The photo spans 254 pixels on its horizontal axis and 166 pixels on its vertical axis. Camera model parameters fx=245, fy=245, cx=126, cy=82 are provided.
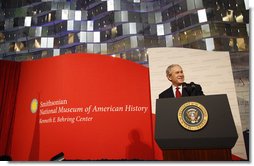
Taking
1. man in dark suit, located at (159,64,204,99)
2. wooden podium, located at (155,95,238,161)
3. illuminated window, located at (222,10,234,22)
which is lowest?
wooden podium, located at (155,95,238,161)

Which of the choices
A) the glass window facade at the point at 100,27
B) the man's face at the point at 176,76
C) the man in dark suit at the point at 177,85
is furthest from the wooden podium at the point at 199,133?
the glass window facade at the point at 100,27

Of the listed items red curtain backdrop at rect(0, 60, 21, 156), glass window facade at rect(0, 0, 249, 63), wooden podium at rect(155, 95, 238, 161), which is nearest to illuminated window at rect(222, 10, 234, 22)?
glass window facade at rect(0, 0, 249, 63)

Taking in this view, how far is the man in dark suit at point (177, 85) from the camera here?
2.91 metres

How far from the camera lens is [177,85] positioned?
308 centimetres

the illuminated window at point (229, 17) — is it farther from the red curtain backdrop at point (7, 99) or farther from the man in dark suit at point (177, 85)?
the red curtain backdrop at point (7, 99)

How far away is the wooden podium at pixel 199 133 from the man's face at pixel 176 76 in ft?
2.88

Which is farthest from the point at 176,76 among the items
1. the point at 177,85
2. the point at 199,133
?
the point at 199,133

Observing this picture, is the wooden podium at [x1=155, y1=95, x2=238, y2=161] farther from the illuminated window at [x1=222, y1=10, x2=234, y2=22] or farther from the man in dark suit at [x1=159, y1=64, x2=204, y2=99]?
the illuminated window at [x1=222, y1=10, x2=234, y2=22]

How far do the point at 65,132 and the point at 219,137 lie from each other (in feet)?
6.68

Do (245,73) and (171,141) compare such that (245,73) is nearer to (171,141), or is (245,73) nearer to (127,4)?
(171,141)

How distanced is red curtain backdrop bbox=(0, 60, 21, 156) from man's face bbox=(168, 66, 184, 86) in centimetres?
235

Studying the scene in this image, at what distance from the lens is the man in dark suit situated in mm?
2912

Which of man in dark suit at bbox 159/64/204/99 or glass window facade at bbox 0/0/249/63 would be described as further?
glass window facade at bbox 0/0/249/63

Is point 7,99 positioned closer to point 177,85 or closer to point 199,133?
point 177,85
